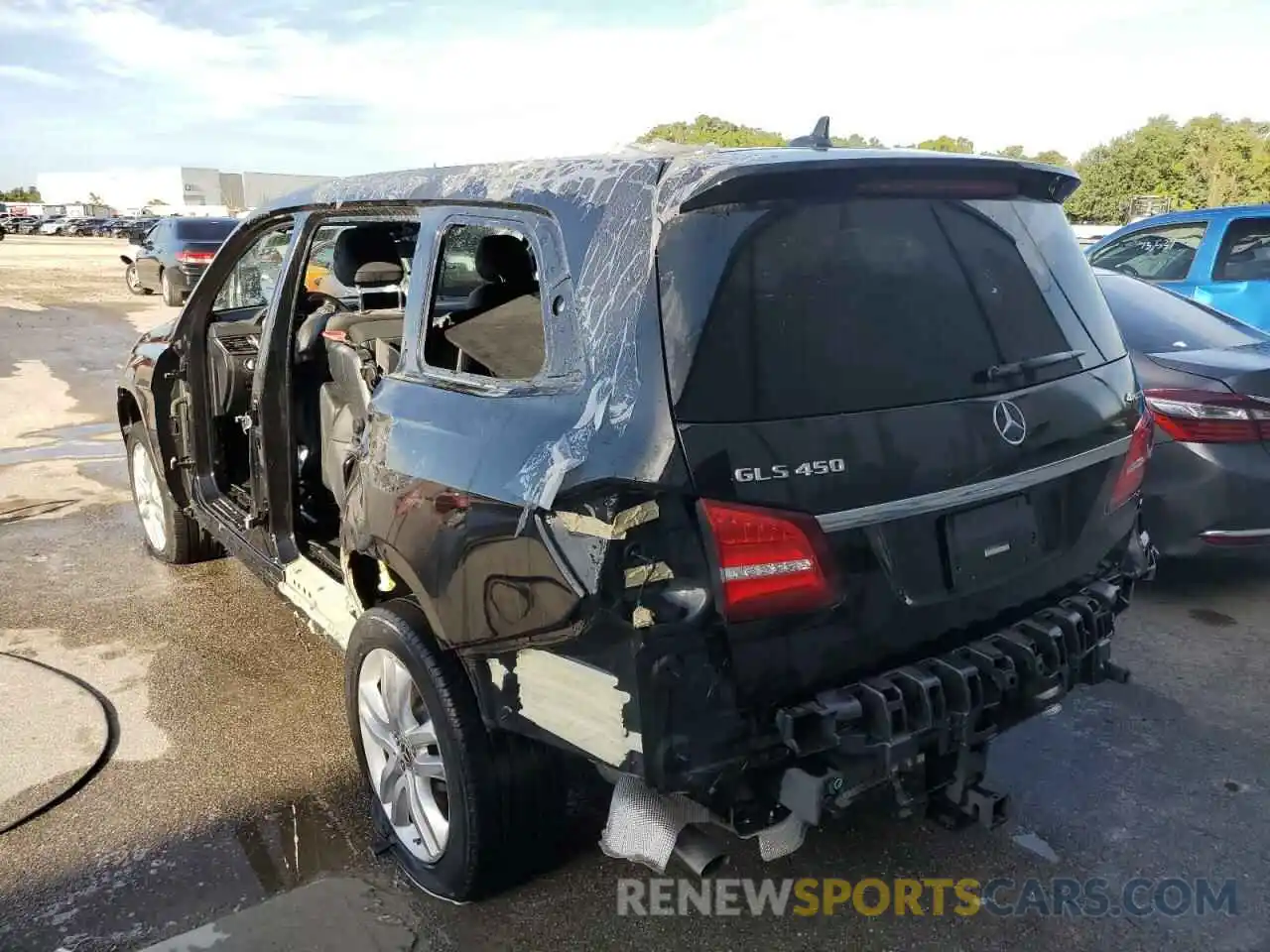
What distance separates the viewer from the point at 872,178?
2316 mm

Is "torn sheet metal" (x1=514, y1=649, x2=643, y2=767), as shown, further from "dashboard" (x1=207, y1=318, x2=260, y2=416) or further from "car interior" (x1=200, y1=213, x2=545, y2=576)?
"dashboard" (x1=207, y1=318, x2=260, y2=416)

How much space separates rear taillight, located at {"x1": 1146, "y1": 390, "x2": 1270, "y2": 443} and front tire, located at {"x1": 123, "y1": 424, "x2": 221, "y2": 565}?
4506 millimetres

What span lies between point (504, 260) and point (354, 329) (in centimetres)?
106

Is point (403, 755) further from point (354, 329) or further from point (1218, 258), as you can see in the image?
point (1218, 258)

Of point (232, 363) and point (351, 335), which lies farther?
point (232, 363)

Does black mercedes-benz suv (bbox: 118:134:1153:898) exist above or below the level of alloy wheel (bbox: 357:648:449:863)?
above

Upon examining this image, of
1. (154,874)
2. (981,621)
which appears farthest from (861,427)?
(154,874)

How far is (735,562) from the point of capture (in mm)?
2016

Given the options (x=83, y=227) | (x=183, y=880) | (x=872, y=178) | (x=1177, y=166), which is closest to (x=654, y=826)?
(x=183, y=880)

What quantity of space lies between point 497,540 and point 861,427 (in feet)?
2.74

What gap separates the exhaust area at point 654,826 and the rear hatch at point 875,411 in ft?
1.30

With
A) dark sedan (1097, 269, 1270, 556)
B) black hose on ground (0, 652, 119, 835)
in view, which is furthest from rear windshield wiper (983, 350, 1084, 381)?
black hose on ground (0, 652, 119, 835)

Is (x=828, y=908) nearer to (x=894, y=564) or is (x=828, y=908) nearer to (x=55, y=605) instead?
(x=894, y=564)

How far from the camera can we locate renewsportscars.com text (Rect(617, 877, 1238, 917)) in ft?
8.84
